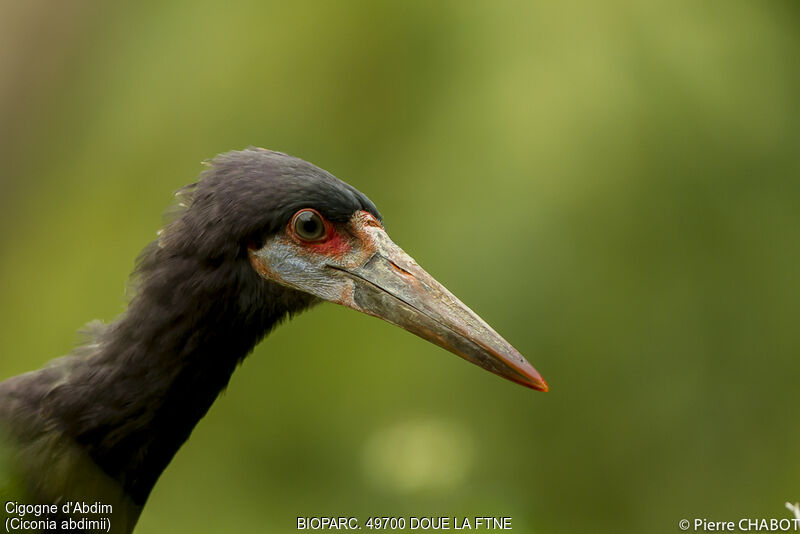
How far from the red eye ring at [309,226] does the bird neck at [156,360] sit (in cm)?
16

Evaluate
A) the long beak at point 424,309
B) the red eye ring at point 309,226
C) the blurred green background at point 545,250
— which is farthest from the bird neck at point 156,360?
the blurred green background at point 545,250

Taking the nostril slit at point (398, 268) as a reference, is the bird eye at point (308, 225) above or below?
above

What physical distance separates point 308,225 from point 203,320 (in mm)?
362

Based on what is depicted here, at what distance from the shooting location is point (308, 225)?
8.50ft

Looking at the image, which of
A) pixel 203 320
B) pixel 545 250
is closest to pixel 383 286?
pixel 203 320

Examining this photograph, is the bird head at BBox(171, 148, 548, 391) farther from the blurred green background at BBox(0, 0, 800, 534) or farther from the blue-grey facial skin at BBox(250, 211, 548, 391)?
the blurred green background at BBox(0, 0, 800, 534)

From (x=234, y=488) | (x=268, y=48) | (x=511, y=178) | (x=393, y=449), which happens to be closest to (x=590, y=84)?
(x=511, y=178)

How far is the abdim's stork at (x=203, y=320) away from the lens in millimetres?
2527

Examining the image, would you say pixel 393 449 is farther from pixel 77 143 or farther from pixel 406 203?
pixel 77 143

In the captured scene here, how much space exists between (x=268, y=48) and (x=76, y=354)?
291 centimetres

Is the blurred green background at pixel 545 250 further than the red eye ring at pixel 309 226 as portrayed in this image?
Yes

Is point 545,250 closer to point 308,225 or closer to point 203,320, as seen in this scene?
point 308,225

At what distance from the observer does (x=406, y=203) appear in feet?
15.7

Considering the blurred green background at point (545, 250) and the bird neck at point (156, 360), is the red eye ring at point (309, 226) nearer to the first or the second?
the bird neck at point (156, 360)
